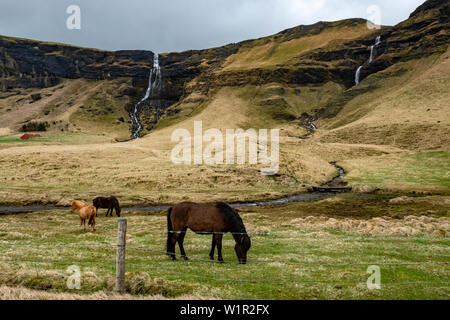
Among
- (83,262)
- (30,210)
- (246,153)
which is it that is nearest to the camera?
(83,262)

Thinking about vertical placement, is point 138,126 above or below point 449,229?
above

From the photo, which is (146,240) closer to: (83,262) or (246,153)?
(83,262)

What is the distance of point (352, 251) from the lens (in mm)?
18016

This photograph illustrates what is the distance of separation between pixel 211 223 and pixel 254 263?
8.92 feet

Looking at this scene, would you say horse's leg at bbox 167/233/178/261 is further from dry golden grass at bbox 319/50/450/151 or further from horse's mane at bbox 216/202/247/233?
dry golden grass at bbox 319/50/450/151

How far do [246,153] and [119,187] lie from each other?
3050cm

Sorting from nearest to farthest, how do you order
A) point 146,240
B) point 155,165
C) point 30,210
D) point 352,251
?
point 352,251, point 146,240, point 30,210, point 155,165

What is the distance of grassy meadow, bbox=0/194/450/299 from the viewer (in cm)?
1100

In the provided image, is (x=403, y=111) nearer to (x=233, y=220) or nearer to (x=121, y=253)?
(x=233, y=220)

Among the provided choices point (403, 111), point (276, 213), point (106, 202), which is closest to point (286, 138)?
point (403, 111)

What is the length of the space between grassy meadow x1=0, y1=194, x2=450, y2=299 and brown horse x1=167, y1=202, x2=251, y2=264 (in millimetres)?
826

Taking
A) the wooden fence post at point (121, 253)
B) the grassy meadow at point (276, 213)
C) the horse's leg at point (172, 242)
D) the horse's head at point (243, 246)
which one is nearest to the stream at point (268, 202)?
the grassy meadow at point (276, 213)
